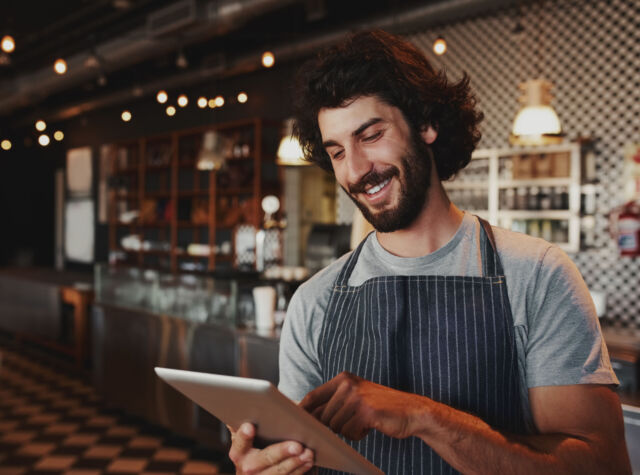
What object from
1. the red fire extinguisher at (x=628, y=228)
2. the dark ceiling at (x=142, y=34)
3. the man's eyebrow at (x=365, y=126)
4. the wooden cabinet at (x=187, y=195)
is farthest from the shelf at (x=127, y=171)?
the man's eyebrow at (x=365, y=126)

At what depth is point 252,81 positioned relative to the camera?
25.5ft

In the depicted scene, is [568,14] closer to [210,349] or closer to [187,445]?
[210,349]

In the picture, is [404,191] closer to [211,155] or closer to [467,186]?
[467,186]

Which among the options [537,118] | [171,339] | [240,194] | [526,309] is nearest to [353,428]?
[526,309]

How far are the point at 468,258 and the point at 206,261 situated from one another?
280 inches

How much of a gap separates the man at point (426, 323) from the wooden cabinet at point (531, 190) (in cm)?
359

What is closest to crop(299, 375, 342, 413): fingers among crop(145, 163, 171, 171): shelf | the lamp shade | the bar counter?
the bar counter

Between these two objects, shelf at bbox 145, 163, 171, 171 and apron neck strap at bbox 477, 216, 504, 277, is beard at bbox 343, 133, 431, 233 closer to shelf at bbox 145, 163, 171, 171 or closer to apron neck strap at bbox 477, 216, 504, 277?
apron neck strap at bbox 477, 216, 504, 277

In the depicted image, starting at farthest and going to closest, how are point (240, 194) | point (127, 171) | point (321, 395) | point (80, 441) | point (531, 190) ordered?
1. point (127, 171)
2. point (240, 194)
3. point (531, 190)
4. point (80, 441)
5. point (321, 395)

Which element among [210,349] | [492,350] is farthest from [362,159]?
[210,349]

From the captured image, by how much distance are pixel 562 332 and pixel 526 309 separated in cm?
9

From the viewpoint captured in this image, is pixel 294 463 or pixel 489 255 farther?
pixel 489 255

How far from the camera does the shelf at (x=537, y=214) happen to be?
15.4 feet

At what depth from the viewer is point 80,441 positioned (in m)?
4.48
